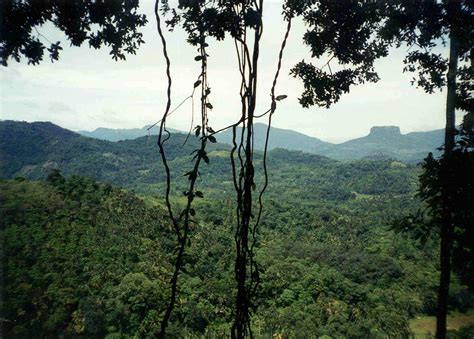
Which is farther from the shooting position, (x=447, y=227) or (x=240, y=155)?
(x=447, y=227)

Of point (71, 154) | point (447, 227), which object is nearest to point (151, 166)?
point (71, 154)

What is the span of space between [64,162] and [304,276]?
420ft

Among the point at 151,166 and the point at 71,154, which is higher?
the point at 71,154

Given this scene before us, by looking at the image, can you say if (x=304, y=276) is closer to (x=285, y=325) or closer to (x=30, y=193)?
(x=285, y=325)

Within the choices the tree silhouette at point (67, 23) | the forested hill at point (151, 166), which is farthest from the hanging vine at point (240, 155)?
the forested hill at point (151, 166)

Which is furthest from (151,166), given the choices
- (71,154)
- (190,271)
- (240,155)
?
(240,155)

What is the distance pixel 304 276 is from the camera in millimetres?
39312

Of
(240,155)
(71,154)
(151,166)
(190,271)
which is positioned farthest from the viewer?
(151,166)

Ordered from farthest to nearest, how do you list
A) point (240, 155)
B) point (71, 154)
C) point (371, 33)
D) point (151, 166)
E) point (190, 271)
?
point (151, 166) → point (71, 154) → point (190, 271) → point (371, 33) → point (240, 155)

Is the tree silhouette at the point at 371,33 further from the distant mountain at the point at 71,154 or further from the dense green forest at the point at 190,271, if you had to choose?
the distant mountain at the point at 71,154

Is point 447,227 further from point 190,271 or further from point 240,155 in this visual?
point 190,271

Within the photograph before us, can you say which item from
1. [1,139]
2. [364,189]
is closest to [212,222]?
[364,189]

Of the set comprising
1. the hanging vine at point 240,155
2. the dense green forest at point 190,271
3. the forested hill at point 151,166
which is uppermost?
the hanging vine at point 240,155

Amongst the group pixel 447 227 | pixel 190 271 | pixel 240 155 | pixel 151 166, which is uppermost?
pixel 240 155
